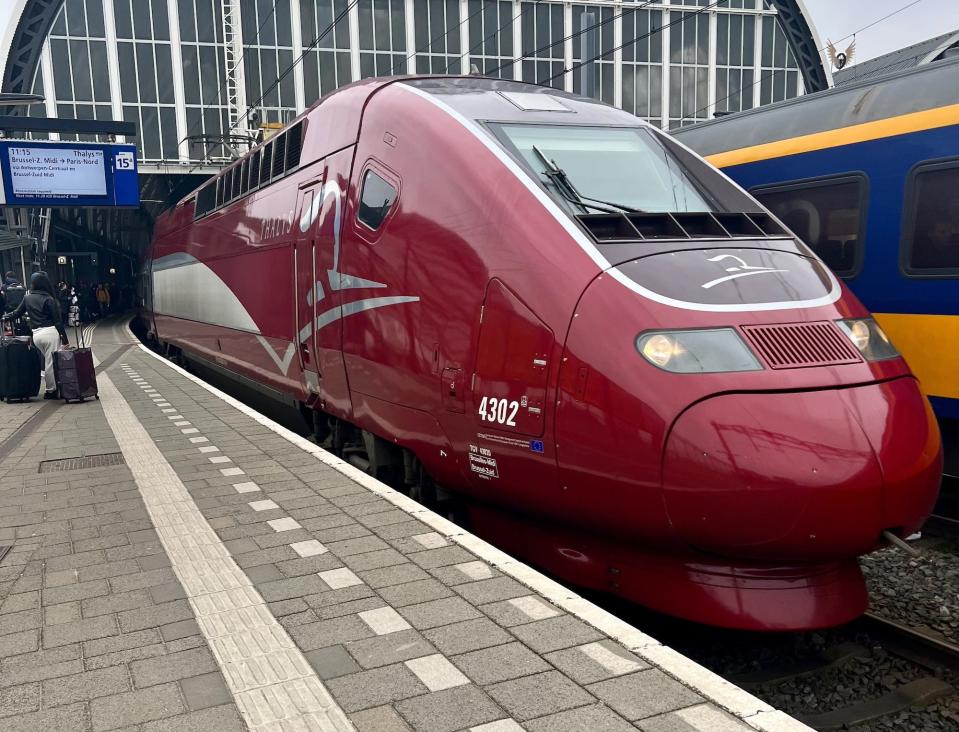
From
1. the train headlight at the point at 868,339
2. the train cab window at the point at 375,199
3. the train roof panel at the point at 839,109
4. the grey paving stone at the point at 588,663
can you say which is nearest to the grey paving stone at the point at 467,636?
the grey paving stone at the point at 588,663

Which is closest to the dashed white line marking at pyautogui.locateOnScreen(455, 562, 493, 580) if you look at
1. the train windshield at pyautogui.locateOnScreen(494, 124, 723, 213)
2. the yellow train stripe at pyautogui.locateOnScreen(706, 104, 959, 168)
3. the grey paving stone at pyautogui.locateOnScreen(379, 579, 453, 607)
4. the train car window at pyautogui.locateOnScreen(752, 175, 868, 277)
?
the grey paving stone at pyautogui.locateOnScreen(379, 579, 453, 607)

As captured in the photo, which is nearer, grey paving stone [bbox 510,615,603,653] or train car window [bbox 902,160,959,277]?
grey paving stone [bbox 510,615,603,653]

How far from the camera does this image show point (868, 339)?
3.96m

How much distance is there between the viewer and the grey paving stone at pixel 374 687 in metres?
2.70

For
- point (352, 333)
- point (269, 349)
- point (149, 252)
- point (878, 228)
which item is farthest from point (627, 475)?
point (149, 252)

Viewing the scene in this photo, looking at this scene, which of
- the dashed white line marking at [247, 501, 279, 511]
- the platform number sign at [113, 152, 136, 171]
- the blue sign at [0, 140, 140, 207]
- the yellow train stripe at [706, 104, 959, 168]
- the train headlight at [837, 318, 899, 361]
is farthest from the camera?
the platform number sign at [113, 152, 136, 171]

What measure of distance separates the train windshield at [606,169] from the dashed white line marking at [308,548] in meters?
2.24

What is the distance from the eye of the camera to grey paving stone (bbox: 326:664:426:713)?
270 centimetres

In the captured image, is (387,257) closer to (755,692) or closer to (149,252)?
(755,692)

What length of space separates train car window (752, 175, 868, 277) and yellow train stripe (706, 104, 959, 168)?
311 mm

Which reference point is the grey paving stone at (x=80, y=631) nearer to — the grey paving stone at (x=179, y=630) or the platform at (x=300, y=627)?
the platform at (x=300, y=627)

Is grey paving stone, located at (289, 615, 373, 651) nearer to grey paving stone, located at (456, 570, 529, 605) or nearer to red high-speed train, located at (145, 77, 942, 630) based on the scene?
grey paving stone, located at (456, 570, 529, 605)

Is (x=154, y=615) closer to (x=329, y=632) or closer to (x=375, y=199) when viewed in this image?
(x=329, y=632)

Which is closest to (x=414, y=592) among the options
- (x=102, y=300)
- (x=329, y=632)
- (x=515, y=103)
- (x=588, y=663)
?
(x=329, y=632)
